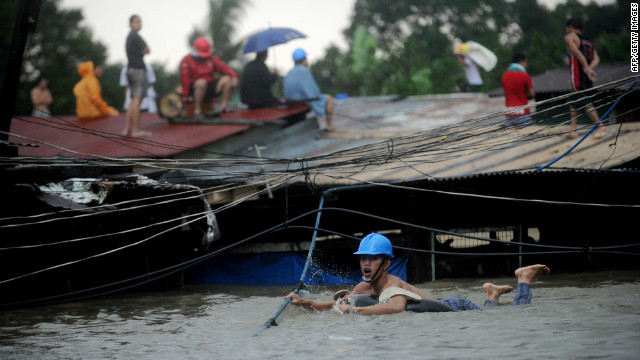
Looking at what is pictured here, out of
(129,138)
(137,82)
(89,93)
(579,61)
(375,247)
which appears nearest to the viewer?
(375,247)

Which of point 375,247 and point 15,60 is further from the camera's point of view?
point 15,60

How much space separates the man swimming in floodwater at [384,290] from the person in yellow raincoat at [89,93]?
8.91 m

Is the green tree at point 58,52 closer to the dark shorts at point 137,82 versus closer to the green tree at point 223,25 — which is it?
the green tree at point 223,25

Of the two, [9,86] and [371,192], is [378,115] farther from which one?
[9,86]

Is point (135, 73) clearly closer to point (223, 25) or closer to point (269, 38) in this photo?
point (269, 38)

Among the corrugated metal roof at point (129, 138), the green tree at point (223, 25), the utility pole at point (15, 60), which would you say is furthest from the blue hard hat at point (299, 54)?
the green tree at point (223, 25)

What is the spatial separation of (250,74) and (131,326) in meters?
7.29

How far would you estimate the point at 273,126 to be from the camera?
1412 cm

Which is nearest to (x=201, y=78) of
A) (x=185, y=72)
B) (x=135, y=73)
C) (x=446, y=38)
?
(x=185, y=72)

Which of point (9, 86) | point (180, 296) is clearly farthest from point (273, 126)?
point (9, 86)

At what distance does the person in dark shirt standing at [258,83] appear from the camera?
15.3 m

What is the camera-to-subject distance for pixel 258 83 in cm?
1553

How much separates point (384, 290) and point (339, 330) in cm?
67

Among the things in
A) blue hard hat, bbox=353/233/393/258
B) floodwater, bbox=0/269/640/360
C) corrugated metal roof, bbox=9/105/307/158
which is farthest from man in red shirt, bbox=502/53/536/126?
blue hard hat, bbox=353/233/393/258
